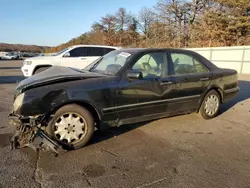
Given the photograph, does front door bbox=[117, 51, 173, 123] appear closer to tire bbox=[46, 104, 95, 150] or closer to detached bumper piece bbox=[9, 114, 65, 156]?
tire bbox=[46, 104, 95, 150]

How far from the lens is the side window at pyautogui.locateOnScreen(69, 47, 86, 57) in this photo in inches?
408

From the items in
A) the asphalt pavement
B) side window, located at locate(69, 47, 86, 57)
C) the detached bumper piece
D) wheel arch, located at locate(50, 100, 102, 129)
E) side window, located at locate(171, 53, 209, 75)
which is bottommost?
the asphalt pavement

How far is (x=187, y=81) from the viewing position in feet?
15.4

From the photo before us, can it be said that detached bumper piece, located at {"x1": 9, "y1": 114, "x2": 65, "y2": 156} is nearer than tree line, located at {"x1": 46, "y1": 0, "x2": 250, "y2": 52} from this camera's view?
Yes

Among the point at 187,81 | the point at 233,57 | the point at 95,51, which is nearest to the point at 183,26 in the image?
the point at 233,57

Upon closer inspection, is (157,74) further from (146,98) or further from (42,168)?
(42,168)

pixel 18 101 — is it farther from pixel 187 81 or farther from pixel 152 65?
pixel 187 81

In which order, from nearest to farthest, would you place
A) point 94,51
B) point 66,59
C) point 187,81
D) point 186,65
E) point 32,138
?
point 32,138 < point 187,81 < point 186,65 < point 66,59 < point 94,51

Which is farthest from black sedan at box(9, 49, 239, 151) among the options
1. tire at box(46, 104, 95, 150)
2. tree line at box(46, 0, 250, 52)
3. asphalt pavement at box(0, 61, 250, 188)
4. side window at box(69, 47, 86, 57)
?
tree line at box(46, 0, 250, 52)

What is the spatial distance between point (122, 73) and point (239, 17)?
2583cm

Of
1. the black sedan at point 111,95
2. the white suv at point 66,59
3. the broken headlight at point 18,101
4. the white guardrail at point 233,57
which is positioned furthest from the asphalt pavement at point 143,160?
the white guardrail at point 233,57

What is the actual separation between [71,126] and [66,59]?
716 cm

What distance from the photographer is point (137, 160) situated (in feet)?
10.8

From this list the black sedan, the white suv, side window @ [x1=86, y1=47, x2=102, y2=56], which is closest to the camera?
the black sedan
